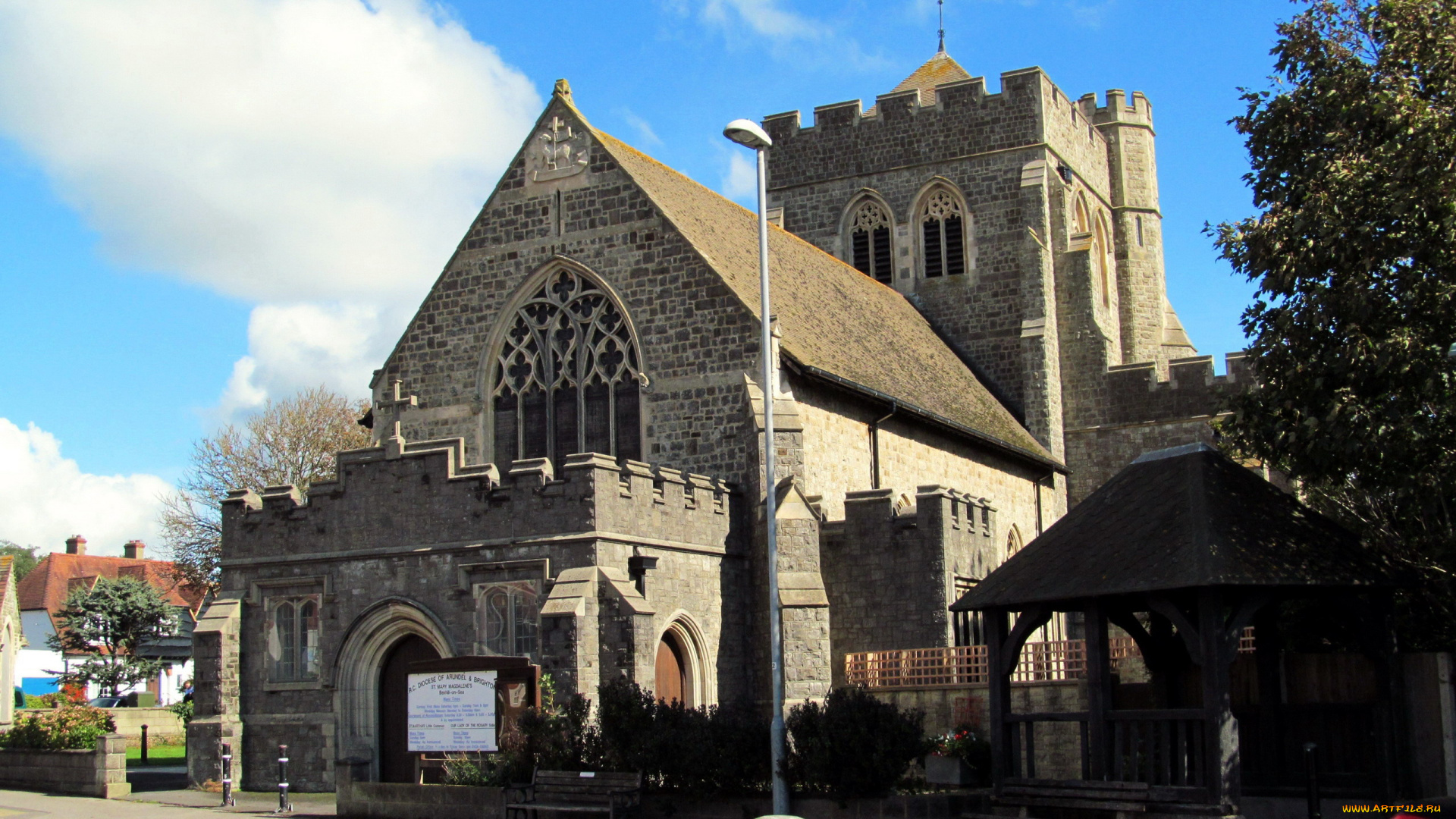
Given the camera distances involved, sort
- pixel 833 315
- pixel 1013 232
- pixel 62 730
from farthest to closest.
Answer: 1. pixel 1013 232
2. pixel 833 315
3. pixel 62 730

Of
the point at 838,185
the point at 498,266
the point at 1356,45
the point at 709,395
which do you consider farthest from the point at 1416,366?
the point at 838,185

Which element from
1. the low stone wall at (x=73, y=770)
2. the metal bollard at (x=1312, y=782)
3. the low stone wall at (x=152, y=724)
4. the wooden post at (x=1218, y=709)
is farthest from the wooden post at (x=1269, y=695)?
the low stone wall at (x=152, y=724)

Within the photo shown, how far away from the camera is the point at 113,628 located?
4559 cm

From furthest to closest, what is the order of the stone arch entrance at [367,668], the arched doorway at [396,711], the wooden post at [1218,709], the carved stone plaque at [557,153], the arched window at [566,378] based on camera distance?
1. the carved stone plaque at [557,153]
2. the arched window at [566,378]
3. the arched doorway at [396,711]
4. the stone arch entrance at [367,668]
5. the wooden post at [1218,709]

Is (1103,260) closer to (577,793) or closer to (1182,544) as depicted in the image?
(1182,544)

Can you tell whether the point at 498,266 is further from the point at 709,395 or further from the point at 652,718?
the point at 652,718

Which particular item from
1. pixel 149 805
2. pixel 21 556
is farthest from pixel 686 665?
pixel 21 556

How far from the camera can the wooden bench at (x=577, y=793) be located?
56.1 feet

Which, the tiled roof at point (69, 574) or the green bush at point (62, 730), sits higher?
the tiled roof at point (69, 574)

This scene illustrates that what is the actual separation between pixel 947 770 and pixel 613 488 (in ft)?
19.6

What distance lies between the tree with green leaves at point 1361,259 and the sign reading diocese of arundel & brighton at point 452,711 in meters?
10.4

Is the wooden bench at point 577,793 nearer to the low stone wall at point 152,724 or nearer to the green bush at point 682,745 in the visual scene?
the green bush at point 682,745

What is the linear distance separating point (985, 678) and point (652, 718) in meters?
6.12

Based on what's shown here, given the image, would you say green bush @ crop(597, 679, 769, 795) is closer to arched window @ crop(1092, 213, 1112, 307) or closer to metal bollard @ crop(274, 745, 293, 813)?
metal bollard @ crop(274, 745, 293, 813)
